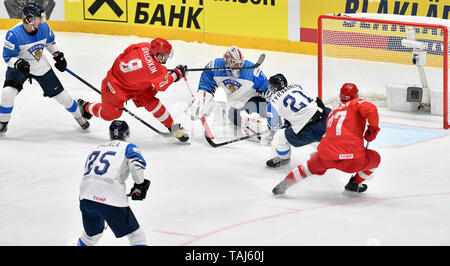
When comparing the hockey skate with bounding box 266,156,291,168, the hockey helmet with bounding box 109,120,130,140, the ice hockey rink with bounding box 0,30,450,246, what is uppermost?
the hockey helmet with bounding box 109,120,130,140

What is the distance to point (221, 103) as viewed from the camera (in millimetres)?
7758

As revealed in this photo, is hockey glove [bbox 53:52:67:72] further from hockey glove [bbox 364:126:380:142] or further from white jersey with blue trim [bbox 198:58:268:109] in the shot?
hockey glove [bbox 364:126:380:142]

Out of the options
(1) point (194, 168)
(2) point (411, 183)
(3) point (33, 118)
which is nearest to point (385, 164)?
(2) point (411, 183)

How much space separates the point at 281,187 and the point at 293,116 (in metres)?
0.65

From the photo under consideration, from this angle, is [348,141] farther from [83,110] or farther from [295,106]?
[83,110]

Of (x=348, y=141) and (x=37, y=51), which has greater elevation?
(x=37, y=51)

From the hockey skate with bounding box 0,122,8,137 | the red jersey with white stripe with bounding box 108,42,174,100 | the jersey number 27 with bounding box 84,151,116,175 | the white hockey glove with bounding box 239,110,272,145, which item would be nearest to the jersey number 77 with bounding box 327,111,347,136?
the white hockey glove with bounding box 239,110,272,145

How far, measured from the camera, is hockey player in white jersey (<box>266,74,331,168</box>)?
19.7 ft

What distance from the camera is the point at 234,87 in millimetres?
7188

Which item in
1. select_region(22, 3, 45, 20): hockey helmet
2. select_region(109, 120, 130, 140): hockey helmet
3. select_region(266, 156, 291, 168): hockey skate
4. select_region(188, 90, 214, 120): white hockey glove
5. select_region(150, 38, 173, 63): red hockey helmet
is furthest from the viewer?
select_region(188, 90, 214, 120): white hockey glove

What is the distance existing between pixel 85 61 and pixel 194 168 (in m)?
3.82

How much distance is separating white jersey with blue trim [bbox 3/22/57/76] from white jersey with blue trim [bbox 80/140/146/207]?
2.71 metres

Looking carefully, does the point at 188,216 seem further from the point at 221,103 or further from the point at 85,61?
the point at 85,61

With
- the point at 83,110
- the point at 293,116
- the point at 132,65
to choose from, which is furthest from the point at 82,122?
the point at 293,116
